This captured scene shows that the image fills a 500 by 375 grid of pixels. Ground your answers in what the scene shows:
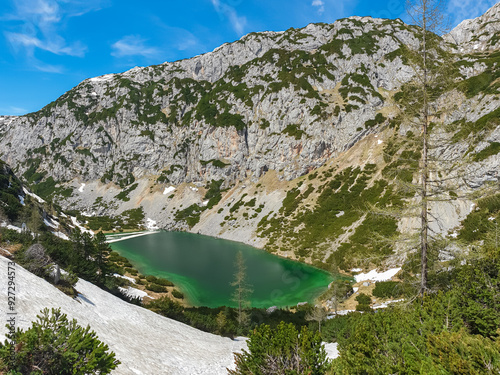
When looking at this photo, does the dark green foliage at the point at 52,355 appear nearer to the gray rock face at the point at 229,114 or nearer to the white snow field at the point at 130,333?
the white snow field at the point at 130,333

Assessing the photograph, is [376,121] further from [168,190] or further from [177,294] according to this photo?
[168,190]

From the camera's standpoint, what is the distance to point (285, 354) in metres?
6.75

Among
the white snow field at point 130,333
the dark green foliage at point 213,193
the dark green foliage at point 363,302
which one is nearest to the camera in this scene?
the white snow field at point 130,333

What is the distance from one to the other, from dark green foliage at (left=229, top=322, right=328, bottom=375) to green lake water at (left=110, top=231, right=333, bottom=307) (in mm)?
27592

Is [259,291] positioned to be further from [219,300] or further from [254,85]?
[254,85]

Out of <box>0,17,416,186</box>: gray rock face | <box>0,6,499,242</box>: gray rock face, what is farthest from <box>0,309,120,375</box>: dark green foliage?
<box>0,17,416,186</box>: gray rock face

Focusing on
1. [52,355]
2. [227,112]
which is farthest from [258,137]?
[52,355]

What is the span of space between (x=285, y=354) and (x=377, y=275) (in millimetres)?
38349

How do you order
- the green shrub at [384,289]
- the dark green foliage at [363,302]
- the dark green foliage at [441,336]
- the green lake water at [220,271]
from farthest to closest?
the green lake water at [220,271]
the green shrub at [384,289]
the dark green foliage at [363,302]
the dark green foliage at [441,336]

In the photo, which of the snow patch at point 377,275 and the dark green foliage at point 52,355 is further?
the snow patch at point 377,275

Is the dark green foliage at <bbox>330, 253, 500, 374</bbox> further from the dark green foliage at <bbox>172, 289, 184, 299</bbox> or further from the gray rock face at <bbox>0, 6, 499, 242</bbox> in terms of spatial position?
the gray rock face at <bbox>0, 6, 499, 242</bbox>

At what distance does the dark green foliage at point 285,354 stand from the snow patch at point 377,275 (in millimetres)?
36166

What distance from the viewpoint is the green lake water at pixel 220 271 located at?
3500 cm

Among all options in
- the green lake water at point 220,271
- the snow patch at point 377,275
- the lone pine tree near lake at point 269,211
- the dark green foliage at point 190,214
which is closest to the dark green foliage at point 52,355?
the lone pine tree near lake at point 269,211
